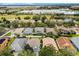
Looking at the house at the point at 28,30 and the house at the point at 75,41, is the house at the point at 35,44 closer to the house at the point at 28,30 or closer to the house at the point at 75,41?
the house at the point at 28,30

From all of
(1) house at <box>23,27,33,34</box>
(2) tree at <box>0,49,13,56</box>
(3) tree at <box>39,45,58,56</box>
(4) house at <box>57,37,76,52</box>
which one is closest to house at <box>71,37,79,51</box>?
(4) house at <box>57,37,76,52</box>

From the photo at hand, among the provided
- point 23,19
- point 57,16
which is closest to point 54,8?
point 57,16

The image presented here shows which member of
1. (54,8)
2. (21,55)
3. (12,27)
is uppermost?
(54,8)

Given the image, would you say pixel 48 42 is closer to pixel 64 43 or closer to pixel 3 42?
pixel 64 43

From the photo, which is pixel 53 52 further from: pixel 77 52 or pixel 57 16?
pixel 57 16

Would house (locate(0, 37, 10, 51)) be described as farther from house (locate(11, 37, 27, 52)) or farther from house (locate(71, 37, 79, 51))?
house (locate(71, 37, 79, 51))

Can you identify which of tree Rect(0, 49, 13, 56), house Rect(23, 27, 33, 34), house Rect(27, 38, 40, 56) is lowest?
tree Rect(0, 49, 13, 56)
